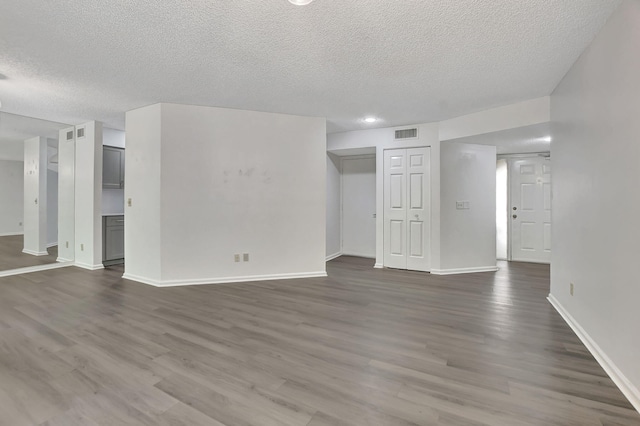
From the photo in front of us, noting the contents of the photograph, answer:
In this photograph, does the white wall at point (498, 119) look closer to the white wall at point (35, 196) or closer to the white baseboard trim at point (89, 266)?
the white baseboard trim at point (89, 266)

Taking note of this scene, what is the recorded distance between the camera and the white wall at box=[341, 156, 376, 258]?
6.22 m

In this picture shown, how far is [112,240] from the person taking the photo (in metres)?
5.32

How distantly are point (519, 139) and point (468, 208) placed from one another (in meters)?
1.24

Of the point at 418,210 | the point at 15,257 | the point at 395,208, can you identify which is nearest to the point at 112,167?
the point at 15,257

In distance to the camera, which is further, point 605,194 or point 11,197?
point 11,197

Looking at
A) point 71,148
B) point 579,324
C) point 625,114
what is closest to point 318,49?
point 625,114

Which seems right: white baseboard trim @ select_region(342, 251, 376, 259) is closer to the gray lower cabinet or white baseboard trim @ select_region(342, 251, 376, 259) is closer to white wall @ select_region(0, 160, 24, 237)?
the gray lower cabinet

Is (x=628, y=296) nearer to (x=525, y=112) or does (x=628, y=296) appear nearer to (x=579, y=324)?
(x=579, y=324)

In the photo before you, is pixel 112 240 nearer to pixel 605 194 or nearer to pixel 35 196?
pixel 35 196

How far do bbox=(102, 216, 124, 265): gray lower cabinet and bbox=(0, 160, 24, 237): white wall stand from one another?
3.63ft

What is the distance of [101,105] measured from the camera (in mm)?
4047

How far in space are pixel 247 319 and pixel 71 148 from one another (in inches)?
184

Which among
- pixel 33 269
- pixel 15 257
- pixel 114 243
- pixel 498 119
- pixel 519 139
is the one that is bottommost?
pixel 33 269

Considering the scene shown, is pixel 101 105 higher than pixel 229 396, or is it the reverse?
pixel 101 105
